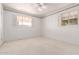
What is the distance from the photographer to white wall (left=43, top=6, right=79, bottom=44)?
409 centimetres

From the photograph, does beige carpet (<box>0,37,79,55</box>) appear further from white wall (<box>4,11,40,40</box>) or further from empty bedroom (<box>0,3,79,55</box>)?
white wall (<box>4,11,40,40</box>)

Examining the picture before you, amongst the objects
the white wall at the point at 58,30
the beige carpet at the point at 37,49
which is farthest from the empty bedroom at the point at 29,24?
the beige carpet at the point at 37,49

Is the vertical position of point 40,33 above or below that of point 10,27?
below

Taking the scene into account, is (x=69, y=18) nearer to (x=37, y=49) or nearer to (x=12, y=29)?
(x=37, y=49)

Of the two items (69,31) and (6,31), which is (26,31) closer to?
(6,31)

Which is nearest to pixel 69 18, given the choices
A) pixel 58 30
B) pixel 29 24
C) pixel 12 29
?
pixel 58 30

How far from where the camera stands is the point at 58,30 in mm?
5242

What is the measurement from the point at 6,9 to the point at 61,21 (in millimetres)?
3147

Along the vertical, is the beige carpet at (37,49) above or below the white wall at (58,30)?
below

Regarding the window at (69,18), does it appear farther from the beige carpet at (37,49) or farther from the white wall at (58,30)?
the beige carpet at (37,49)

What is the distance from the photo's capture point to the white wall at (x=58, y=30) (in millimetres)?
4094

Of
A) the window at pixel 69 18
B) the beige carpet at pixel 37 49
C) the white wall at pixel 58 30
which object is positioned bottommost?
the beige carpet at pixel 37 49

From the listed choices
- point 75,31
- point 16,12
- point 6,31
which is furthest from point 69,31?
point 6,31

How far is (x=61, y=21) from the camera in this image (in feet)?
16.3
